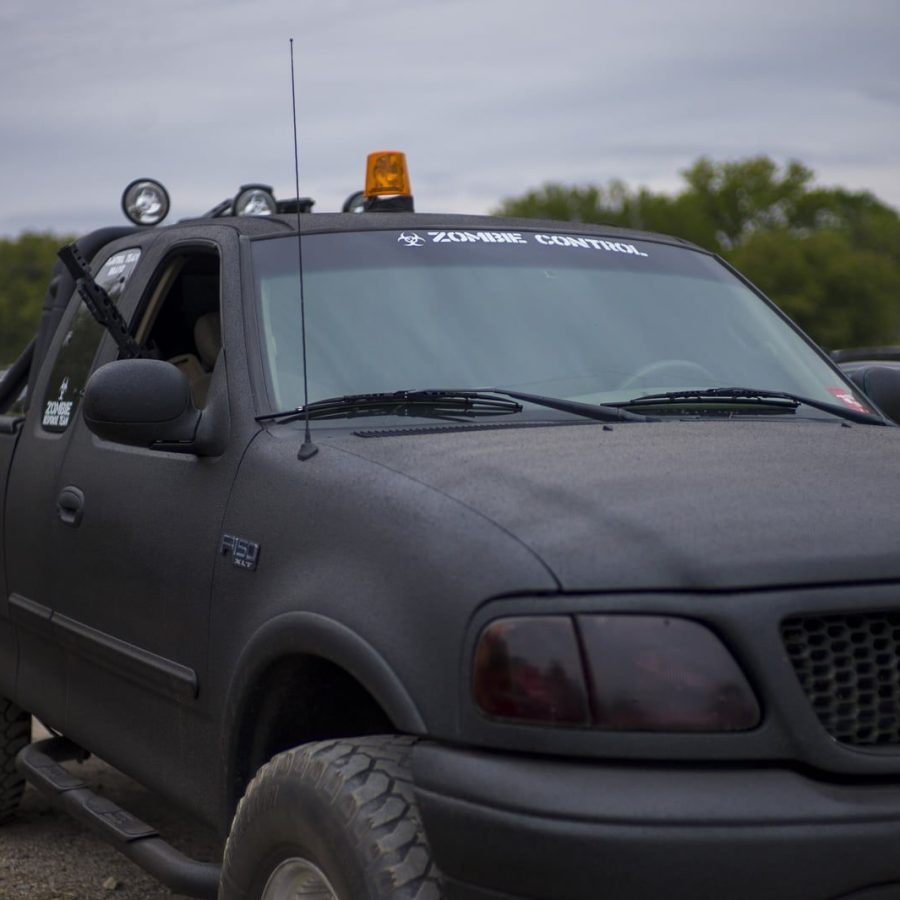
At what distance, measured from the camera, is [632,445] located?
2996 millimetres

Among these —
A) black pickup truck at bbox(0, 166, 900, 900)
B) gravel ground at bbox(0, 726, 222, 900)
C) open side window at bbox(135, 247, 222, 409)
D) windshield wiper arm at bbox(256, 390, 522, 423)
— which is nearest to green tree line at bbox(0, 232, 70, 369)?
gravel ground at bbox(0, 726, 222, 900)

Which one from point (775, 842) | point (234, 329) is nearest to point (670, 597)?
point (775, 842)

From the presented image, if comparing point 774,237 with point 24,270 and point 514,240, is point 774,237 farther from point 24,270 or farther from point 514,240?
point 514,240

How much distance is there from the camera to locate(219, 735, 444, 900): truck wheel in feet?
8.04

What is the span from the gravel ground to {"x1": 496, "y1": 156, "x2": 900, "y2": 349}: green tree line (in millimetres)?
87850

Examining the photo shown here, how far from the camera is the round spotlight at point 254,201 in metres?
4.94

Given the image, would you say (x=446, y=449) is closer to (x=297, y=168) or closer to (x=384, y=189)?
(x=297, y=168)

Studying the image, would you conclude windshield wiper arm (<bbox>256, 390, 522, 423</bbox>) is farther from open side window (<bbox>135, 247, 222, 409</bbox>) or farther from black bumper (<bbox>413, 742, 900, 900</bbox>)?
black bumper (<bbox>413, 742, 900, 900</bbox>)

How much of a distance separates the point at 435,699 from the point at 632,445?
751 mm

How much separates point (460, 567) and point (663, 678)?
1.19 ft

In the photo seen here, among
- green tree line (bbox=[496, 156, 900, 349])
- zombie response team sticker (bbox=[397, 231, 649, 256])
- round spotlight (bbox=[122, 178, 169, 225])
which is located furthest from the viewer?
green tree line (bbox=[496, 156, 900, 349])

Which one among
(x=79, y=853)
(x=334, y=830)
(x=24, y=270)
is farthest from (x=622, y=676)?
(x=24, y=270)

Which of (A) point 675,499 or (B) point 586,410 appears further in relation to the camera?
(B) point 586,410

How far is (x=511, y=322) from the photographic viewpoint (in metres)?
3.76
